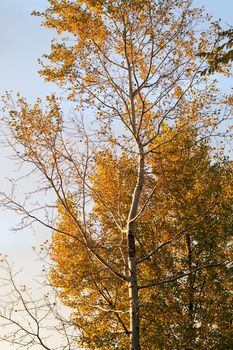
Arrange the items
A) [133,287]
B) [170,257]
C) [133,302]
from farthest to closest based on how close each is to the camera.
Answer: [170,257] → [133,287] → [133,302]

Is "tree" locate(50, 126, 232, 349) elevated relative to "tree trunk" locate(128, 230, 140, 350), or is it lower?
elevated

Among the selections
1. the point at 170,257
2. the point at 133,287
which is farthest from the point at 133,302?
the point at 170,257

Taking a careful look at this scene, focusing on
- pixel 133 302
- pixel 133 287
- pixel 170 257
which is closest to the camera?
pixel 133 302

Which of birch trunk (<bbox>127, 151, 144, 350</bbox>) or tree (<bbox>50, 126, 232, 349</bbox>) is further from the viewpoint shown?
tree (<bbox>50, 126, 232, 349</bbox>)

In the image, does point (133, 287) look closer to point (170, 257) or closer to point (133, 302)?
point (133, 302)

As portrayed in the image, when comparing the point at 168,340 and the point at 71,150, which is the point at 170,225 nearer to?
the point at 168,340

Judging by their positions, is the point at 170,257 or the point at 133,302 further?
the point at 170,257

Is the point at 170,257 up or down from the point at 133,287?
up

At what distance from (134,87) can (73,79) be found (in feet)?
5.46

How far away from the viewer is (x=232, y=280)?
1641 centimetres

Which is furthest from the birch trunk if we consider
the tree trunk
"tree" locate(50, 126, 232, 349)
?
"tree" locate(50, 126, 232, 349)

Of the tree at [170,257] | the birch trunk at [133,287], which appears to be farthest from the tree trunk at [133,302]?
the tree at [170,257]

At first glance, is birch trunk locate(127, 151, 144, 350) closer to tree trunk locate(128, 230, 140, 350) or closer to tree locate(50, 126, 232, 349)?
tree trunk locate(128, 230, 140, 350)

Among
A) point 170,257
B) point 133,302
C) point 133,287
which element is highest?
Result: point 170,257
